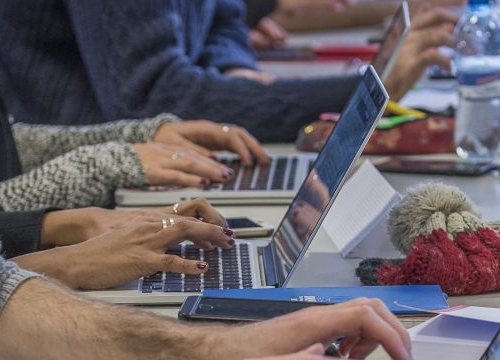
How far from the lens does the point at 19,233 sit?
54.7 inches

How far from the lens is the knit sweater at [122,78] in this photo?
198 centimetres

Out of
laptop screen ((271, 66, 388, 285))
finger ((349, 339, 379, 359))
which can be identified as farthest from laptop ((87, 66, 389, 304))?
finger ((349, 339, 379, 359))

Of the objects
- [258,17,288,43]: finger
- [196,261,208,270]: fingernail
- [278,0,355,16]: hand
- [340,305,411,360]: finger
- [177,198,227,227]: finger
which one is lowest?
[278,0,355,16]: hand

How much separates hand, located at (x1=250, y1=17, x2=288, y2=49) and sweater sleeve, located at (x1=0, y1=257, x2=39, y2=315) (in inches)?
90.0

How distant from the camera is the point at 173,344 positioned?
0.94 m

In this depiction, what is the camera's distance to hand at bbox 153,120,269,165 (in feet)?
6.11

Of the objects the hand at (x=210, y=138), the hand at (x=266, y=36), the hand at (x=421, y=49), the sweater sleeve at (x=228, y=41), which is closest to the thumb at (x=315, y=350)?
the hand at (x=210, y=138)

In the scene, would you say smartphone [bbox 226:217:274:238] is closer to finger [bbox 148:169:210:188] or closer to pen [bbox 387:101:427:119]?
finger [bbox 148:169:210:188]

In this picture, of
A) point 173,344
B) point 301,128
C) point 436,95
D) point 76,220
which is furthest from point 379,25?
point 173,344

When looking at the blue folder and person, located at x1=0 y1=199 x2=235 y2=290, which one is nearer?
the blue folder

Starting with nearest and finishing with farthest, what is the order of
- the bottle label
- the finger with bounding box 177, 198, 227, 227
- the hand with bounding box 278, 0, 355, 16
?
the finger with bounding box 177, 198, 227, 227, the bottle label, the hand with bounding box 278, 0, 355, 16

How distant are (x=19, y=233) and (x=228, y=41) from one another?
4.65 ft

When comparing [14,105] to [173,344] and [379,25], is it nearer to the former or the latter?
[173,344]

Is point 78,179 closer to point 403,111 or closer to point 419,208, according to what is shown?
point 419,208
